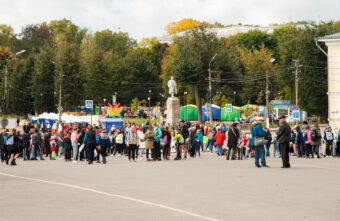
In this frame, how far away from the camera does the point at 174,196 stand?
12422 mm

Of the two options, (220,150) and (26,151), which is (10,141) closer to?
(26,151)

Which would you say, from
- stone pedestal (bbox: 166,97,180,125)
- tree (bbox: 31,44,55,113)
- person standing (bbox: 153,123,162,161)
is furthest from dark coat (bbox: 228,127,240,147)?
tree (bbox: 31,44,55,113)

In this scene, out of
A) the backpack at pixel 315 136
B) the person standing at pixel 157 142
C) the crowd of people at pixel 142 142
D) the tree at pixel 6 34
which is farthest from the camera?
the tree at pixel 6 34

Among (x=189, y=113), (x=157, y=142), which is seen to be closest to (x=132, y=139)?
(x=157, y=142)

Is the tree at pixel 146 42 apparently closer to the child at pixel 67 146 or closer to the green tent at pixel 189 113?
the green tent at pixel 189 113

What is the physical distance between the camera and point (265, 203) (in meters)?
11.2

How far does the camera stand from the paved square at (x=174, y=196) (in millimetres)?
9922

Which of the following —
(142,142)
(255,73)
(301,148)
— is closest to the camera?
(142,142)

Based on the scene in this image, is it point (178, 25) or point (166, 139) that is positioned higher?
point (178, 25)

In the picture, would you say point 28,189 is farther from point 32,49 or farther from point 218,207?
point 32,49

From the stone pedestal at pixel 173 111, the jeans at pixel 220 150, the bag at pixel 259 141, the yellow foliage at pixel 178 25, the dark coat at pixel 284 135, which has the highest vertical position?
the yellow foliage at pixel 178 25

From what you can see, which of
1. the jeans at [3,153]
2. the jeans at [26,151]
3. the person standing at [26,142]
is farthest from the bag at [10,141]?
the jeans at [26,151]

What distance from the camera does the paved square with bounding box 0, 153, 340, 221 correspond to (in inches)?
391

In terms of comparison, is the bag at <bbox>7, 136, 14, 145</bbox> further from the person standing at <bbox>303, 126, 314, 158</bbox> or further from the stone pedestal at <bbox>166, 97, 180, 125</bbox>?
the stone pedestal at <bbox>166, 97, 180, 125</bbox>
